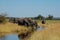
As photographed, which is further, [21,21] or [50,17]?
[50,17]

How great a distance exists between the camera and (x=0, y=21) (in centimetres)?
A: 5516

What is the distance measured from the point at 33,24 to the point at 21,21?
3.32 meters

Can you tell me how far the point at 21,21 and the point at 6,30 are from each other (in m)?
9.86

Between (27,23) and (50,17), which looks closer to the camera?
(27,23)

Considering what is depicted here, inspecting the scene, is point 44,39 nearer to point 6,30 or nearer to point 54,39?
point 54,39

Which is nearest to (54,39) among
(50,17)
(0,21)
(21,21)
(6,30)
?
(6,30)

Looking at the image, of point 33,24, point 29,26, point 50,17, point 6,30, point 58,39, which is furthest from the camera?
point 50,17

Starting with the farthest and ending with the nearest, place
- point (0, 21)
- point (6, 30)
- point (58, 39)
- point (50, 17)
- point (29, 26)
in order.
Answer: point (50, 17) < point (0, 21) < point (29, 26) < point (6, 30) < point (58, 39)

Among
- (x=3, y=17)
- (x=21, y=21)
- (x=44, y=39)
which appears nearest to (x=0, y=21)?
(x=3, y=17)

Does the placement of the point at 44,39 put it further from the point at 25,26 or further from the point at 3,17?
the point at 3,17

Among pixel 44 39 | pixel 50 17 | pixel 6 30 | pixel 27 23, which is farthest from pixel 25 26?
pixel 50 17

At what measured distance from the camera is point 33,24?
49.7 metres

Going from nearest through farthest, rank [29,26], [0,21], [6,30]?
[6,30]
[29,26]
[0,21]

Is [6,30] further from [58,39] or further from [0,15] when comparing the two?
[58,39]
